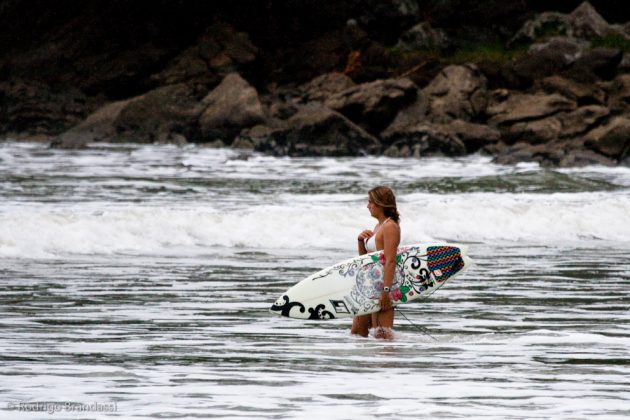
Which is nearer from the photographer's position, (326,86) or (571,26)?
(326,86)

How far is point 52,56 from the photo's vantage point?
5569cm

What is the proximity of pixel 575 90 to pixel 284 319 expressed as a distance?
33968 mm

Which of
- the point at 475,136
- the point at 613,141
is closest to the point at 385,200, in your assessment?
the point at 613,141

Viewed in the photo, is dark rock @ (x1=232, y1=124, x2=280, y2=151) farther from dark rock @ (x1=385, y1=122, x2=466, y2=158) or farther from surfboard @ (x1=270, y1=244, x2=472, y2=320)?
surfboard @ (x1=270, y1=244, x2=472, y2=320)

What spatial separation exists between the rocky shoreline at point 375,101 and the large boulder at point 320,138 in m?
0.04

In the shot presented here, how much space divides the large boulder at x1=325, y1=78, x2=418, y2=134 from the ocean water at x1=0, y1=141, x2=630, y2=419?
1915 cm

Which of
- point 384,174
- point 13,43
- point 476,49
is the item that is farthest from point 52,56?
point 384,174

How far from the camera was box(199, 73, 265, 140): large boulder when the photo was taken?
147 feet

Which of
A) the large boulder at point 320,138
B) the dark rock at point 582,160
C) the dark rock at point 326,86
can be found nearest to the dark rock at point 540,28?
the dark rock at point 326,86

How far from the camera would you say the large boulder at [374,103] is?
42094 millimetres

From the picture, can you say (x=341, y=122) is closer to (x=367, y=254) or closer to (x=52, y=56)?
(x=52, y=56)

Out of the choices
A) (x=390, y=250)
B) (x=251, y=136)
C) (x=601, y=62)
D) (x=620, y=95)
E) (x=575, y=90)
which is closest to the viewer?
(x=390, y=250)
